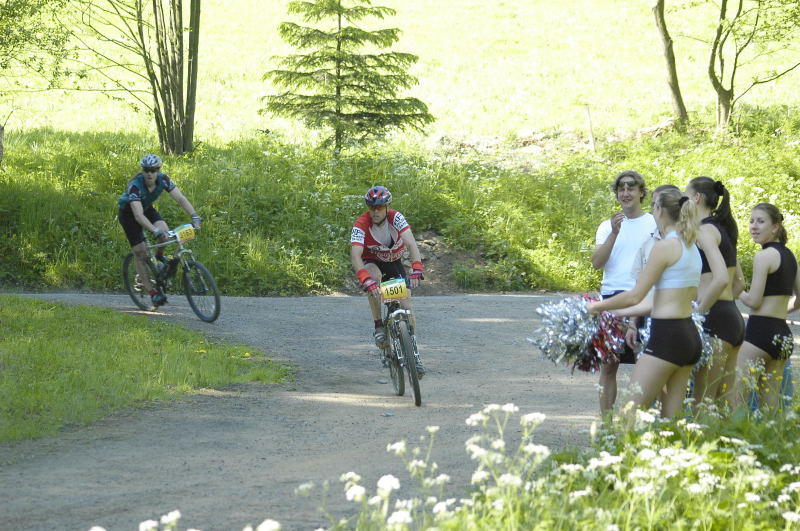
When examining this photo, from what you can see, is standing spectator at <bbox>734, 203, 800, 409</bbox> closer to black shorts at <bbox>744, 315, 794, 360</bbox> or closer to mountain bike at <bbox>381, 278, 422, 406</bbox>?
black shorts at <bbox>744, 315, 794, 360</bbox>

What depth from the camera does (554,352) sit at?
21.7ft

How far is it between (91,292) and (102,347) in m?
5.88

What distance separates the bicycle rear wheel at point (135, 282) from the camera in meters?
13.4

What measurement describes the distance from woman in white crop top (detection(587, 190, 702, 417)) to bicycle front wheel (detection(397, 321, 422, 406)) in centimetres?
315

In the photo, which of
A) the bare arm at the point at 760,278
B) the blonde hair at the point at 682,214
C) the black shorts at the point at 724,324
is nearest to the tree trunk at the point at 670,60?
the bare arm at the point at 760,278

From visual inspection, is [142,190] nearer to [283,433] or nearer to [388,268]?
[388,268]

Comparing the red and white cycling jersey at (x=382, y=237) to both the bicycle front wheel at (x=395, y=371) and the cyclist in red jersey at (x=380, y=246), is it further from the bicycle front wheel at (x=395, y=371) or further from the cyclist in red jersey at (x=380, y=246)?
the bicycle front wheel at (x=395, y=371)

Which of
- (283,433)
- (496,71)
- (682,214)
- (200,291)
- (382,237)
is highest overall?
(496,71)

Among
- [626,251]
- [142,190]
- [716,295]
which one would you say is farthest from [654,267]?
[142,190]

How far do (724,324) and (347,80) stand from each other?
1581 cm

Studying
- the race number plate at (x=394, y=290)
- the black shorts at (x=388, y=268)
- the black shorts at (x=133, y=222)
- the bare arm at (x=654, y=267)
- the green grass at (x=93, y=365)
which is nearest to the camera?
the bare arm at (x=654, y=267)

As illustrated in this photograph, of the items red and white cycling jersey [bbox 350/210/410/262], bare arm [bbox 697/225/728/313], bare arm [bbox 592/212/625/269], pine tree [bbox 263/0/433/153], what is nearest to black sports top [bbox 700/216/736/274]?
bare arm [bbox 697/225/728/313]

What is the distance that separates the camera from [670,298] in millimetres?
5902

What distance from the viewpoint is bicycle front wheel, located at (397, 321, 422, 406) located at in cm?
880
